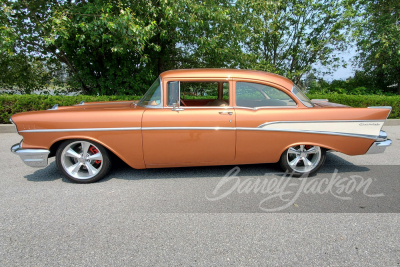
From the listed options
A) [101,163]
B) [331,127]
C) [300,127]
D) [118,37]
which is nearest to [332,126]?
[331,127]

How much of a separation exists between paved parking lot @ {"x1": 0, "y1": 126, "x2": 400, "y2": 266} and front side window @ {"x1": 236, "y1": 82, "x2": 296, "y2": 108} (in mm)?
1123

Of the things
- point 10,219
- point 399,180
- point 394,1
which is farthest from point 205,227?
point 394,1

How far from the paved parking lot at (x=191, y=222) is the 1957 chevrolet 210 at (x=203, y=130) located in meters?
0.36

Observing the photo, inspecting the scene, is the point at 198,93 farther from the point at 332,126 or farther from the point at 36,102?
the point at 36,102

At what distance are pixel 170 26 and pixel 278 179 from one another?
7.16m

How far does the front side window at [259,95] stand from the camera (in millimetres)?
3729

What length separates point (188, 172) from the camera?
4.08m

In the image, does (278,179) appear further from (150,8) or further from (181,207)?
(150,8)

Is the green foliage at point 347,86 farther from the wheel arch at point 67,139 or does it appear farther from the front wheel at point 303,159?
the wheel arch at point 67,139

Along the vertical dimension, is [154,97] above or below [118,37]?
below

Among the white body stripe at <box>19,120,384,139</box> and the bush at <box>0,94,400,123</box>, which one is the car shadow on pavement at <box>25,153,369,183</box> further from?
the bush at <box>0,94,400,123</box>

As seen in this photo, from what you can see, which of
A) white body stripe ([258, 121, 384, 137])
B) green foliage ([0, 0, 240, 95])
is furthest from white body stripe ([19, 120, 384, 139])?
green foliage ([0, 0, 240, 95])

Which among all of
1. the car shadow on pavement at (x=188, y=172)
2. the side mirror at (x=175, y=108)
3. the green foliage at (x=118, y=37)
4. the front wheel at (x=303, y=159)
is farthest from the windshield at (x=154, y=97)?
the green foliage at (x=118, y=37)

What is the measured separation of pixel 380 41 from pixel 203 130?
36.3ft
